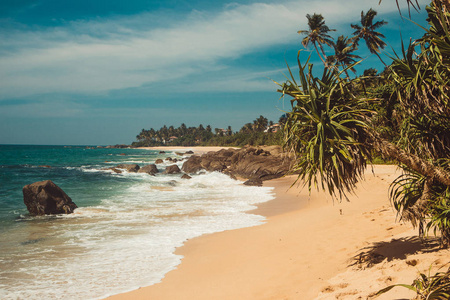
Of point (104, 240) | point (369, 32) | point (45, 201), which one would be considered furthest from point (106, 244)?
point (369, 32)

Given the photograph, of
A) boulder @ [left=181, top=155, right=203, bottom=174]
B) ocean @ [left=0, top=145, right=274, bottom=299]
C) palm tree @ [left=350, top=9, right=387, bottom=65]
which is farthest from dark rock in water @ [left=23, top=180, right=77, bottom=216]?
palm tree @ [left=350, top=9, right=387, bottom=65]

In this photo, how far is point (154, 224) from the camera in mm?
12555

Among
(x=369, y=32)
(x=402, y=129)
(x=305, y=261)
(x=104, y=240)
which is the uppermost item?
(x=369, y=32)

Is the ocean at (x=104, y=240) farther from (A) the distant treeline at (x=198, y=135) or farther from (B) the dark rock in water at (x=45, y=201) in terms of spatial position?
(A) the distant treeline at (x=198, y=135)

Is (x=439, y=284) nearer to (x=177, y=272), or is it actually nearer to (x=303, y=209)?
(x=177, y=272)

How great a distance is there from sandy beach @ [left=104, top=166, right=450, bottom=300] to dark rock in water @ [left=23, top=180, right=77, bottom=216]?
893 centimetres

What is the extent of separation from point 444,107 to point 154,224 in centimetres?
1053

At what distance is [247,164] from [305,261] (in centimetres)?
2604

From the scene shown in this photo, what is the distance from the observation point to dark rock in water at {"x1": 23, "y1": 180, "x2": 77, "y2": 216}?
602 inches

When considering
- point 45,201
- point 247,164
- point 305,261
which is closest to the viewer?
point 305,261

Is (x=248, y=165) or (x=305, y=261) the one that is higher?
(x=248, y=165)

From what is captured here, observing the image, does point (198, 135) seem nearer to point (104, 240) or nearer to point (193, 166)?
point (193, 166)

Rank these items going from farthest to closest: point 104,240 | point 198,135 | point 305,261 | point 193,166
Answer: point 198,135
point 193,166
point 104,240
point 305,261

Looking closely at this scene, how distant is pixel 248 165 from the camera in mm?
33062
